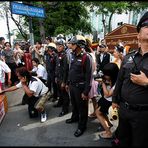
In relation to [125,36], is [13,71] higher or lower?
lower

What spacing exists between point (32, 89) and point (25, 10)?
10.7 feet

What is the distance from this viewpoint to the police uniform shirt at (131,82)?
248 centimetres

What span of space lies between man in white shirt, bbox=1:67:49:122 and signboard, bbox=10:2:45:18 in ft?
8.97

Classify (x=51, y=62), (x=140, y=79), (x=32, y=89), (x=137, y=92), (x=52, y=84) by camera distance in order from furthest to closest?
(x=52, y=84) < (x=51, y=62) < (x=32, y=89) < (x=137, y=92) < (x=140, y=79)

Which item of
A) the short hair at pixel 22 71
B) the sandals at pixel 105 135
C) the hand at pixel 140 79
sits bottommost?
the sandals at pixel 105 135

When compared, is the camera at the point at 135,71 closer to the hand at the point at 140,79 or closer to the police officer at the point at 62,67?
the hand at the point at 140,79

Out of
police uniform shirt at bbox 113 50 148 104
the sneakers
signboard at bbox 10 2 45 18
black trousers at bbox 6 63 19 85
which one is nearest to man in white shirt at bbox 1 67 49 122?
the sneakers

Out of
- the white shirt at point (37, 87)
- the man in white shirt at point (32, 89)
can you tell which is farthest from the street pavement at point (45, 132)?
the white shirt at point (37, 87)

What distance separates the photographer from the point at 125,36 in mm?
6551

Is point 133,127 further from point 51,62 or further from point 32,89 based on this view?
point 51,62

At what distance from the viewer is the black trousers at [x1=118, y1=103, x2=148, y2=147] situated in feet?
8.23

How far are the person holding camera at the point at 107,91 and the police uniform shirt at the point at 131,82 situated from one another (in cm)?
111

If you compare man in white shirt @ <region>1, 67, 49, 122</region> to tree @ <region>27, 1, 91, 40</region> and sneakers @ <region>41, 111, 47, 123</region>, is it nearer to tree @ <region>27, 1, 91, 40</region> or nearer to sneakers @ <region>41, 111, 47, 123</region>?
sneakers @ <region>41, 111, 47, 123</region>

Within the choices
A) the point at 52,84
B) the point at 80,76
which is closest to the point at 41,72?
the point at 52,84
